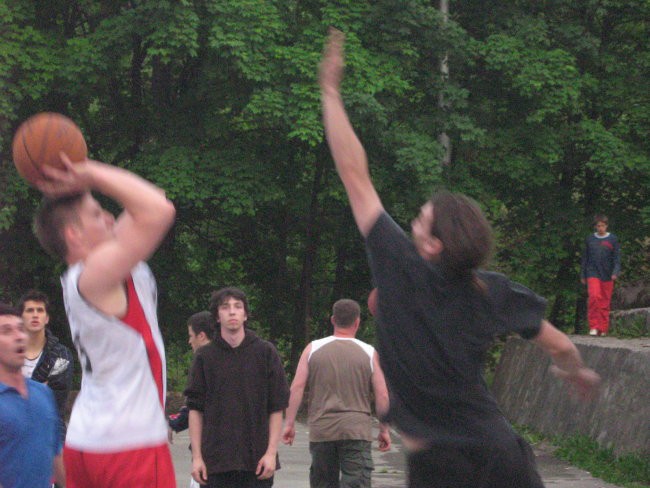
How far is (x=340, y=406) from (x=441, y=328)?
6147 mm

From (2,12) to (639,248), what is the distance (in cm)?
1633

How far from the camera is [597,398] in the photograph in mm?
16703

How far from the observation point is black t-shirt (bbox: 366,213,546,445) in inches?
169

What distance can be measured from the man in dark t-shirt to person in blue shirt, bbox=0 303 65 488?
149cm

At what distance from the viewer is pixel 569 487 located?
46.3 ft

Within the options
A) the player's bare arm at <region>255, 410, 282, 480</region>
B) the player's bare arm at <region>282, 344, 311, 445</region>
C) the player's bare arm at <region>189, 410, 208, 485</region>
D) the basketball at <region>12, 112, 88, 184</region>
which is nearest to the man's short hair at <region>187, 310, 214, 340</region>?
the player's bare arm at <region>282, 344, 311, 445</region>

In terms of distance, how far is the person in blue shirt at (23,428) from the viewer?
16.9 ft

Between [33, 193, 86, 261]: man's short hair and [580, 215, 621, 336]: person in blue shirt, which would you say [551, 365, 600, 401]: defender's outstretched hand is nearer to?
[33, 193, 86, 261]: man's short hair

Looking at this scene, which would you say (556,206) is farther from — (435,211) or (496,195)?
(435,211)

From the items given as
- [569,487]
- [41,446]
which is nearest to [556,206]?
[569,487]

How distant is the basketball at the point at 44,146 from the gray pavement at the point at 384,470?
8662 mm

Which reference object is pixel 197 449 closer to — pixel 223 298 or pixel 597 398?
pixel 223 298

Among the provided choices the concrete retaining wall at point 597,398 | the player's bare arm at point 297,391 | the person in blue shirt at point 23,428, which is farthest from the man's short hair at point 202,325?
the concrete retaining wall at point 597,398

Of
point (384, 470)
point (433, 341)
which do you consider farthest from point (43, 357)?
point (384, 470)
